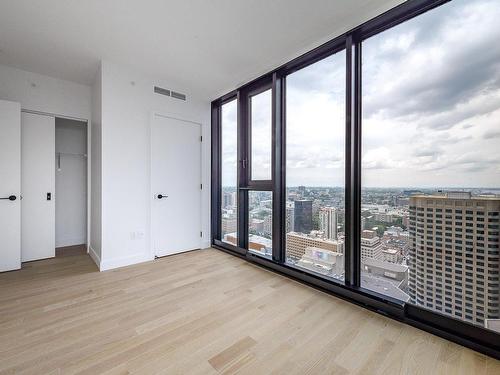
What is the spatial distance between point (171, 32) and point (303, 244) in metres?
2.85

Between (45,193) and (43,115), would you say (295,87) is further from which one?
(45,193)

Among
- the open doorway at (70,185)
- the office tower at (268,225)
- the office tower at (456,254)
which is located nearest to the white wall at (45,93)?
the open doorway at (70,185)

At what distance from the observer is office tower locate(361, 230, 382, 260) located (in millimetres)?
2184

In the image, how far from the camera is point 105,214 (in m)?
2.99

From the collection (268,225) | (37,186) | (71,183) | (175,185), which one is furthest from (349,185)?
(71,183)

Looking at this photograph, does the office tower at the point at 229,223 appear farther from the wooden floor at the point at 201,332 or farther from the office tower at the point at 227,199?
the wooden floor at the point at 201,332

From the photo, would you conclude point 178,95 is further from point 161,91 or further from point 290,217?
point 290,217

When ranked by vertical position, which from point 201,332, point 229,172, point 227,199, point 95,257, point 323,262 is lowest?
point 201,332

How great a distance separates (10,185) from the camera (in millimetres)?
2936

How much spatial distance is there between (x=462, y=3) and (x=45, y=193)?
17.4ft

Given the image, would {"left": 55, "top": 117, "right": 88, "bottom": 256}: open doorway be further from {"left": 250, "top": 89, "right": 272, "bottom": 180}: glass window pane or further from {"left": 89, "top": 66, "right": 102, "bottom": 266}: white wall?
{"left": 250, "top": 89, "right": 272, "bottom": 180}: glass window pane

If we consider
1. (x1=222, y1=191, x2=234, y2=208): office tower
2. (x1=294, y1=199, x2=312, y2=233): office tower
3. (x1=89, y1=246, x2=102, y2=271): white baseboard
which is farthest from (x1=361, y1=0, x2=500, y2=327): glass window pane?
(x1=89, y1=246, x2=102, y2=271): white baseboard

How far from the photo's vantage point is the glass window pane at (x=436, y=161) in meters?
1.65

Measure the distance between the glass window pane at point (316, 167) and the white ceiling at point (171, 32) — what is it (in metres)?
0.42
